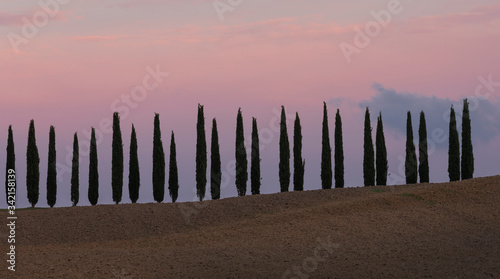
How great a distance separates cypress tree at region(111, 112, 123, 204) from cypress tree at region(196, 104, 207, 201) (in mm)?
5803

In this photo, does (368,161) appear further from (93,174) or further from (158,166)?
(93,174)

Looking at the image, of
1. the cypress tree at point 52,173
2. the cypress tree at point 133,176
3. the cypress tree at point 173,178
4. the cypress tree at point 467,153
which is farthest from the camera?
the cypress tree at point 467,153

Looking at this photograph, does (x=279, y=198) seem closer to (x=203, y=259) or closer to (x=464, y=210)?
(x=464, y=210)

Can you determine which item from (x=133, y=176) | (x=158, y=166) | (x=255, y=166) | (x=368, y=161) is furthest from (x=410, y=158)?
(x=133, y=176)

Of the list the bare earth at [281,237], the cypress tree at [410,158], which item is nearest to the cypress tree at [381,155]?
the cypress tree at [410,158]

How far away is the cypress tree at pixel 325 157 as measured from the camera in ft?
155

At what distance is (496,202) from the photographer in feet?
110

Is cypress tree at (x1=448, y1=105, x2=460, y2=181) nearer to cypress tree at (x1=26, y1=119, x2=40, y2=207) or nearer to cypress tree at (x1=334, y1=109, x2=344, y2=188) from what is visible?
cypress tree at (x1=334, y1=109, x2=344, y2=188)

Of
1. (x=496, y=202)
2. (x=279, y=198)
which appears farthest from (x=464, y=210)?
(x=279, y=198)

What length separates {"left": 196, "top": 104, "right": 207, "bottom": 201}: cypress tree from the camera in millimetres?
→ 45750

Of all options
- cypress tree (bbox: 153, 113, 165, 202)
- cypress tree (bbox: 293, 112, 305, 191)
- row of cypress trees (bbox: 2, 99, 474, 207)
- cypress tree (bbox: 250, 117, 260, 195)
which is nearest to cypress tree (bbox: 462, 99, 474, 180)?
row of cypress trees (bbox: 2, 99, 474, 207)

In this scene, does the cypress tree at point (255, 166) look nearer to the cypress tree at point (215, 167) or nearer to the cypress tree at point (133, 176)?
the cypress tree at point (215, 167)

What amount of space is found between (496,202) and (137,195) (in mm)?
25099

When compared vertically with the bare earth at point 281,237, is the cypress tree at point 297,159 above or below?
above
